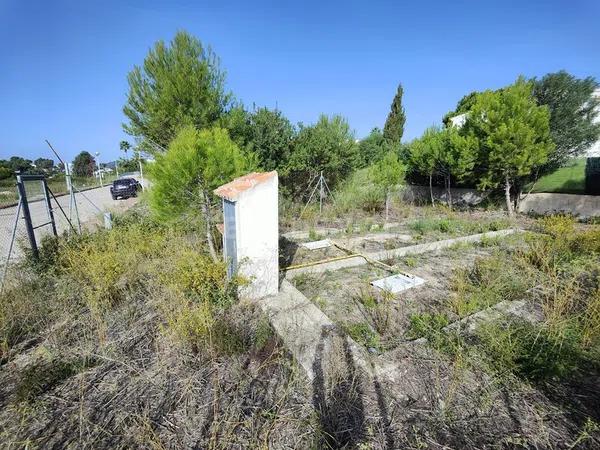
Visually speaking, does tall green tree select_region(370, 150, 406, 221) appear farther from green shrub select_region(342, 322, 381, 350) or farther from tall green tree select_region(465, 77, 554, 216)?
green shrub select_region(342, 322, 381, 350)

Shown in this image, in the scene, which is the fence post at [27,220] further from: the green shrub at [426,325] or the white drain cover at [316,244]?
the green shrub at [426,325]

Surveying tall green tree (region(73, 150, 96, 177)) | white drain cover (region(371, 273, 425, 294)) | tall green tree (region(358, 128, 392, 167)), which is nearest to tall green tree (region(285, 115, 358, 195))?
white drain cover (region(371, 273, 425, 294))

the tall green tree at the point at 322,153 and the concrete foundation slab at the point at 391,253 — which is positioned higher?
the tall green tree at the point at 322,153

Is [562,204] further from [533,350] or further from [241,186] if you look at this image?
[241,186]

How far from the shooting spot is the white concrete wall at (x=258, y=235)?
3.07 metres

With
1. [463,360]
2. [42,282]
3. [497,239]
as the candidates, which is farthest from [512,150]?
[42,282]

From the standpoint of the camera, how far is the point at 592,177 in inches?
372

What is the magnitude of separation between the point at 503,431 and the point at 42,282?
5284 millimetres

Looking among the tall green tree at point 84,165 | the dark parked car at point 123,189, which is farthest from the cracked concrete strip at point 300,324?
the tall green tree at point 84,165

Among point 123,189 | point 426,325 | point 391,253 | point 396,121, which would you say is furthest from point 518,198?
point 123,189

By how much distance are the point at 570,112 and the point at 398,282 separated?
11.0 meters

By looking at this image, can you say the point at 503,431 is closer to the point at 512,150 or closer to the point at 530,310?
the point at 530,310

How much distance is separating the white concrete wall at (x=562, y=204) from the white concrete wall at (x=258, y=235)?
1169cm

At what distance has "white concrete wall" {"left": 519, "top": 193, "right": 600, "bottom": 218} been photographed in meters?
9.34
